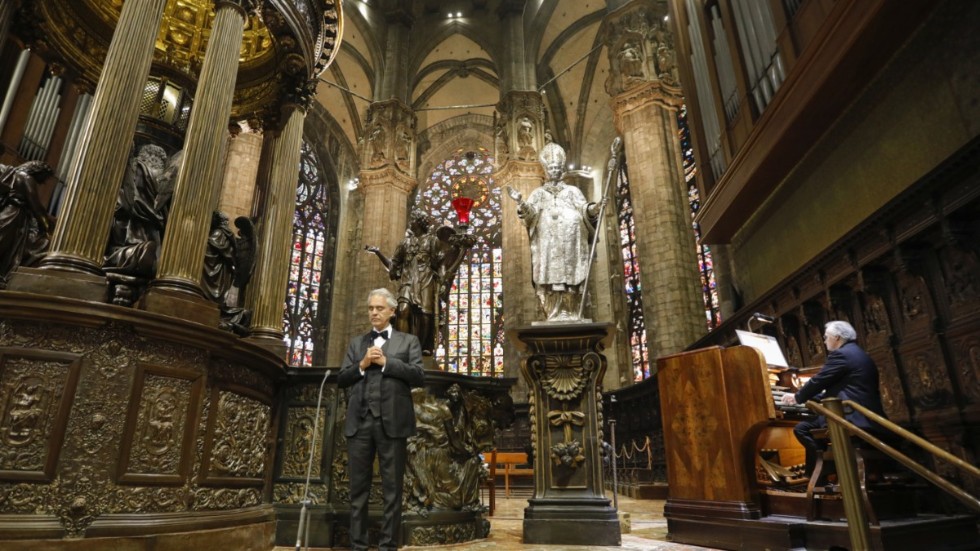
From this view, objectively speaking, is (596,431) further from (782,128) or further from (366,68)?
(366,68)

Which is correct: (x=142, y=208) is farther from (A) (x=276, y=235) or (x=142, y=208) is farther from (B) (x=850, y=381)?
(B) (x=850, y=381)

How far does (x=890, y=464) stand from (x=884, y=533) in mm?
533

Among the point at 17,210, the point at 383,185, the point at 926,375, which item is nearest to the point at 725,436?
the point at 926,375

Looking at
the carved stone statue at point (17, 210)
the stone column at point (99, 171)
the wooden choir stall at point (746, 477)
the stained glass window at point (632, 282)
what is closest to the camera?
the wooden choir stall at point (746, 477)

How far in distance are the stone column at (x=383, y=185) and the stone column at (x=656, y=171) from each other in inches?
245

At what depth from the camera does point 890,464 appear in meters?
2.74

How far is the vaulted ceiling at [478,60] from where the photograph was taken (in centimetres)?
1661

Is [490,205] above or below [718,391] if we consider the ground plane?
above

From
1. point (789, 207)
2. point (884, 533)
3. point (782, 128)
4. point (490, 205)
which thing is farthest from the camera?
point (490, 205)

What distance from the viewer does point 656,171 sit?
36.1 feet

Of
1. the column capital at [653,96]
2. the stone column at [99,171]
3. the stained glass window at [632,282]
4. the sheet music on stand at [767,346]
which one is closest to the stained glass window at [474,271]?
the stained glass window at [632,282]

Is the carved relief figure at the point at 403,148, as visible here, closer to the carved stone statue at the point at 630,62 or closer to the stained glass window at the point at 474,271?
the stained glass window at the point at 474,271

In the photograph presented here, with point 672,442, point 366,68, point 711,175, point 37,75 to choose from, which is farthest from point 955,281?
point 366,68

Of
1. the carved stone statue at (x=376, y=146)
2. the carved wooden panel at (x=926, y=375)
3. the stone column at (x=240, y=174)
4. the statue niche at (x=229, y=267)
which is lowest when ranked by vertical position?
the carved wooden panel at (x=926, y=375)
